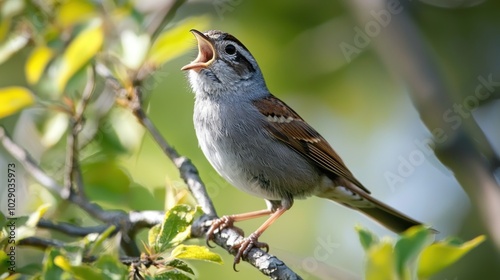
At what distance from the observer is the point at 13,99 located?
4.33 metres

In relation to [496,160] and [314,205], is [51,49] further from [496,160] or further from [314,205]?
[314,205]

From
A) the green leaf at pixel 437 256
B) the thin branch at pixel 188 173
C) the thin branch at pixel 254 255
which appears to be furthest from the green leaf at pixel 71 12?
the green leaf at pixel 437 256

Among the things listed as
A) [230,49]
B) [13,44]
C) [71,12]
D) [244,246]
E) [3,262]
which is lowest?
[244,246]

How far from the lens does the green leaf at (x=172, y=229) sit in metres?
3.25

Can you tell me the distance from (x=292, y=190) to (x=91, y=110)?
1.65 metres

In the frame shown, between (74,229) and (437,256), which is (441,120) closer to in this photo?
(437,256)

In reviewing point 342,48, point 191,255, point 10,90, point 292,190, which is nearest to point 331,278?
point 191,255

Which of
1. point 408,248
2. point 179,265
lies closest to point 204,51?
point 179,265

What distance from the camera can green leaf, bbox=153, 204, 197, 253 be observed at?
10.7 feet

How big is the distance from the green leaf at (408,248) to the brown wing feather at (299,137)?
10.3ft

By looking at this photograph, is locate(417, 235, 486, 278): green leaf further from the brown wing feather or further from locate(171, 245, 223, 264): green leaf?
the brown wing feather

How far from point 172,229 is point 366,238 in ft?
3.65

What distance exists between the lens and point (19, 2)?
457 cm

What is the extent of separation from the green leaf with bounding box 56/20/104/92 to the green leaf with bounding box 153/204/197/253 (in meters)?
1.46
